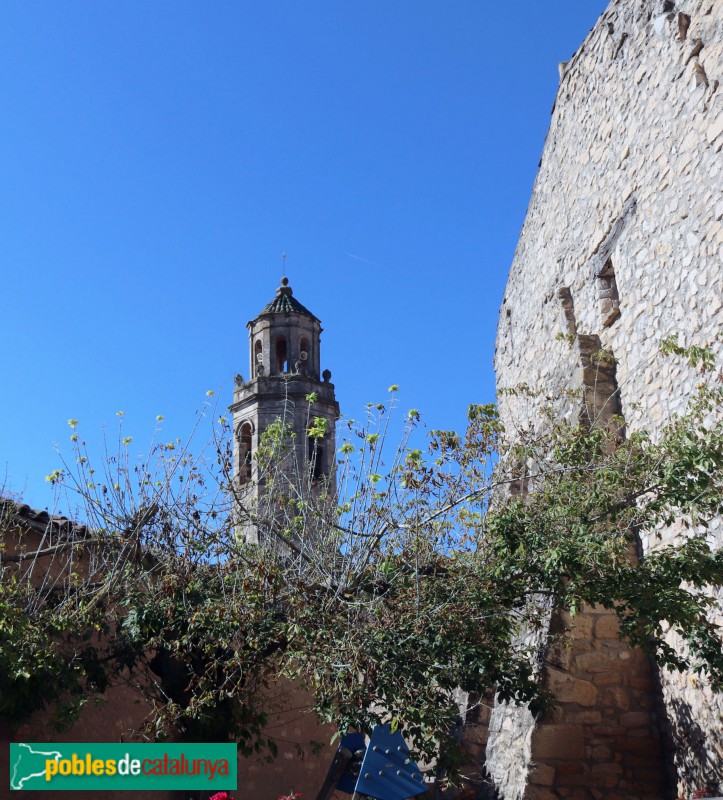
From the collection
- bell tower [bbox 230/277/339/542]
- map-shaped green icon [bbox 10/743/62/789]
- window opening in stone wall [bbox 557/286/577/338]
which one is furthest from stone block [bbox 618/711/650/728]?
bell tower [bbox 230/277/339/542]

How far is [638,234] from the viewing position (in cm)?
851

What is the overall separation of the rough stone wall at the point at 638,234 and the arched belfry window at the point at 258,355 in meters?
27.8

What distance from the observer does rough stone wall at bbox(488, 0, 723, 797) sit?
282 inches

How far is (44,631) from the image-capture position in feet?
24.2

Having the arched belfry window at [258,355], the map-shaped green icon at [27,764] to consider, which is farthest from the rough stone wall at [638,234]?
the arched belfry window at [258,355]

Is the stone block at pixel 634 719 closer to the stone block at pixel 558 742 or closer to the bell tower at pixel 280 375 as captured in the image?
the stone block at pixel 558 742

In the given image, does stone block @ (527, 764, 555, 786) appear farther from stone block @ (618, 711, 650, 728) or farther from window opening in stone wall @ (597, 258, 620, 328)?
window opening in stone wall @ (597, 258, 620, 328)

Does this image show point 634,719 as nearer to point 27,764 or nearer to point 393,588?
point 393,588

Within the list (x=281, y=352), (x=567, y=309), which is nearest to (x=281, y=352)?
(x=281, y=352)

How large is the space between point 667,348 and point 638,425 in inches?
58.5

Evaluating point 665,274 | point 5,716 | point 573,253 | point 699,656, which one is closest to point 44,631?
point 5,716

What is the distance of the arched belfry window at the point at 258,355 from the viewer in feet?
126

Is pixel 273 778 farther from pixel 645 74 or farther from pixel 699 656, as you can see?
pixel 645 74

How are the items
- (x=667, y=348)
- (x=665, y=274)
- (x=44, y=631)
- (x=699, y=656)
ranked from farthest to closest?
1. (x=665, y=274)
2. (x=44, y=631)
3. (x=667, y=348)
4. (x=699, y=656)
